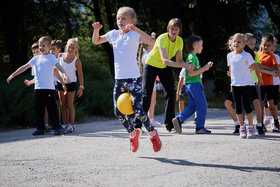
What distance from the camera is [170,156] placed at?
5.29 metres

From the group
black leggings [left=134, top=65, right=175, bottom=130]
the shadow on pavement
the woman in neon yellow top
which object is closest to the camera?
the shadow on pavement

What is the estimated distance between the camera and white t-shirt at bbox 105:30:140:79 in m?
5.33

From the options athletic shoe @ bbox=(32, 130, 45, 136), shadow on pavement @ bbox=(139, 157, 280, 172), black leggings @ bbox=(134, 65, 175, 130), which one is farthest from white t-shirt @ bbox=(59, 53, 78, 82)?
shadow on pavement @ bbox=(139, 157, 280, 172)

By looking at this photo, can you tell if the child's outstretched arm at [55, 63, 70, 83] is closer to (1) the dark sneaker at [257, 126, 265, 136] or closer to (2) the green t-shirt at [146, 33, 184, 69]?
(2) the green t-shirt at [146, 33, 184, 69]

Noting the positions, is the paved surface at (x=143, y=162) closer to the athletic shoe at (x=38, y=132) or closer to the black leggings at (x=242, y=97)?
the black leggings at (x=242, y=97)

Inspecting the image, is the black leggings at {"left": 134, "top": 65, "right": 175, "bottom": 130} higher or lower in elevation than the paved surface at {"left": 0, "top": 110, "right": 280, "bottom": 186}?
higher

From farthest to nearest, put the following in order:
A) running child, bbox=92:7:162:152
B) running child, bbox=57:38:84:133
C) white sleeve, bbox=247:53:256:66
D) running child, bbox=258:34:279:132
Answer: running child, bbox=57:38:84:133 → running child, bbox=258:34:279:132 → white sleeve, bbox=247:53:256:66 → running child, bbox=92:7:162:152

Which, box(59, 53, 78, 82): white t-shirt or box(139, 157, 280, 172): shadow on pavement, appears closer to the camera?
Result: box(139, 157, 280, 172): shadow on pavement

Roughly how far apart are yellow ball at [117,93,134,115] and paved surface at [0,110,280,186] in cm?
60

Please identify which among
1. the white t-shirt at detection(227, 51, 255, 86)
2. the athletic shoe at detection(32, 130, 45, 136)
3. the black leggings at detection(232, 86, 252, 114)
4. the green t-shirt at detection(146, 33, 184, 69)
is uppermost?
the green t-shirt at detection(146, 33, 184, 69)

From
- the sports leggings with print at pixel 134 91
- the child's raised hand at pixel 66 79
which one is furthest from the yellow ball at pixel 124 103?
the child's raised hand at pixel 66 79

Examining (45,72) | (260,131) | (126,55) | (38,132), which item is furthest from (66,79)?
(260,131)

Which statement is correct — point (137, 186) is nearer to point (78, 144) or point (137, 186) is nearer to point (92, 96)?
point (78, 144)

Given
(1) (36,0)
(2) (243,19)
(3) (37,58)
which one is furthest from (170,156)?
(2) (243,19)
